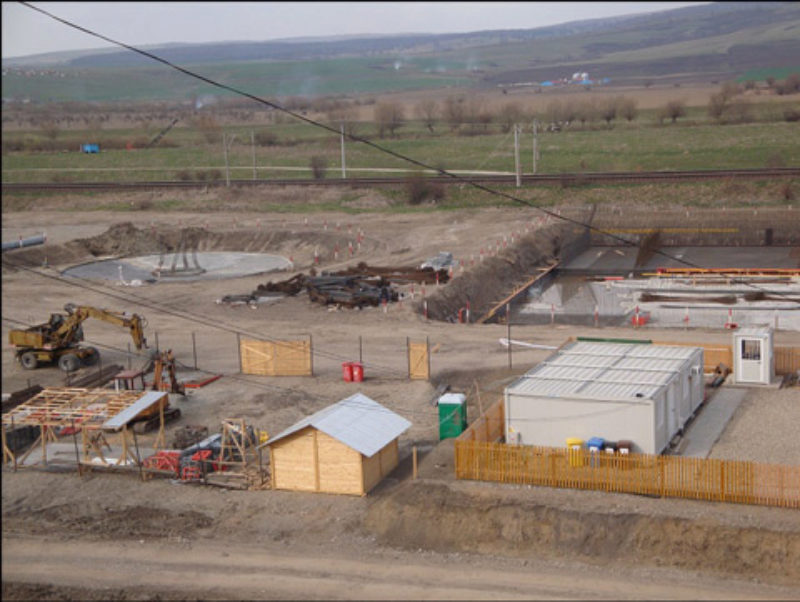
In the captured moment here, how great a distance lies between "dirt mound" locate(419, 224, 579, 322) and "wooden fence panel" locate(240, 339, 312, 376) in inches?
326

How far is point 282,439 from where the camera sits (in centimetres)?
1939

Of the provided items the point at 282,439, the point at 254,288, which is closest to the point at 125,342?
the point at 254,288

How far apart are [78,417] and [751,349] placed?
15.6 m

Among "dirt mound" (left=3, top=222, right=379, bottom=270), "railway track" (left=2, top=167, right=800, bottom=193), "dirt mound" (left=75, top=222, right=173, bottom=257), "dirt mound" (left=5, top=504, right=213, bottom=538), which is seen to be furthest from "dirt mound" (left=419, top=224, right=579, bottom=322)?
"dirt mound" (left=5, top=504, right=213, bottom=538)

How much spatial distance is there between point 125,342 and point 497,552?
1815cm

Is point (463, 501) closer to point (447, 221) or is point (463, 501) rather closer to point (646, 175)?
point (447, 221)

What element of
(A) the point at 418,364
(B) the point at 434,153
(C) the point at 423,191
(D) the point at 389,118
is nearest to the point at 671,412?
(A) the point at 418,364

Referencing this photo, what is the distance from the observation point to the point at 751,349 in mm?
25250

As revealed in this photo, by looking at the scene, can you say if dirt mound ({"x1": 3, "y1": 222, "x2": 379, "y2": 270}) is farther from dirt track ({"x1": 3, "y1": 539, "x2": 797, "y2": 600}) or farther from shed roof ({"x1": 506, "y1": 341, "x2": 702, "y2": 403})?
dirt track ({"x1": 3, "y1": 539, "x2": 797, "y2": 600})

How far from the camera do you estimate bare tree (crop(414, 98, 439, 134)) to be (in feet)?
298

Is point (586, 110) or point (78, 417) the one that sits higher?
point (586, 110)

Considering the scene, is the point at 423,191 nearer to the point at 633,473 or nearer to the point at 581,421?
the point at 581,421

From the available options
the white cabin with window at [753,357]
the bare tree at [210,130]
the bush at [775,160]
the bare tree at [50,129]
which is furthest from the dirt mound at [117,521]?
the bare tree at [210,130]

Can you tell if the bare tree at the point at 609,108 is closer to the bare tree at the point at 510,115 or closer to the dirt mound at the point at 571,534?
the bare tree at the point at 510,115
